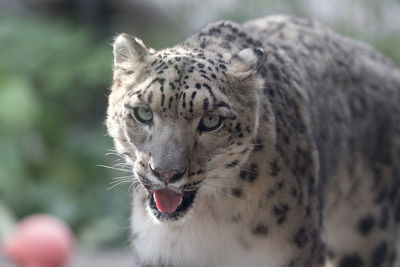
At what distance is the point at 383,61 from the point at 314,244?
8.46 ft

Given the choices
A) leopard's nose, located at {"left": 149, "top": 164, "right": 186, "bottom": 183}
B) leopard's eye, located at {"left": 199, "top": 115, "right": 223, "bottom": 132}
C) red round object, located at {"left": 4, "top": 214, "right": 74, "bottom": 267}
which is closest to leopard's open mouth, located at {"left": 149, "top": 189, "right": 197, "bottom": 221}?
leopard's nose, located at {"left": 149, "top": 164, "right": 186, "bottom": 183}

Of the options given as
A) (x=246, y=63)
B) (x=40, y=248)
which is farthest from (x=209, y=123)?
(x=40, y=248)

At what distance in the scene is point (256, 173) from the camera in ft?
17.4

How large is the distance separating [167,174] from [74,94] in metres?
11.2

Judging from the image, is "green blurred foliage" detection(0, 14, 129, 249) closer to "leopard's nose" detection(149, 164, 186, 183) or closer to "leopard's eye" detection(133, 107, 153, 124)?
"leopard's eye" detection(133, 107, 153, 124)

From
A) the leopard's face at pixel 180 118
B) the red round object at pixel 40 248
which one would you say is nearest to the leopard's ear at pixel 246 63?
the leopard's face at pixel 180 118

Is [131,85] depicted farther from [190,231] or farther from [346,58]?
[346,58]

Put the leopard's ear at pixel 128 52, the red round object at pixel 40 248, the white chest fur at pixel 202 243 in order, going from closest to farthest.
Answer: the leopard's ear at pixel 128 52 < the white chest fur at pixel 202 243 < the red round object at pixel 40 248

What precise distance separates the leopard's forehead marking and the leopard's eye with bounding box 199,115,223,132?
0.06 meters

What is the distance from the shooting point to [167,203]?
15.9 feet

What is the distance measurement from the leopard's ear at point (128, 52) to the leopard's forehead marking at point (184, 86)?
132mm

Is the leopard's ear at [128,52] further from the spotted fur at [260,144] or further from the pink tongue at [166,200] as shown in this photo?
the pink tongue at [166,200]

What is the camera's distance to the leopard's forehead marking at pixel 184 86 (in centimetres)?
461

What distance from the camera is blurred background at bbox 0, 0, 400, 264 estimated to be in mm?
13734
